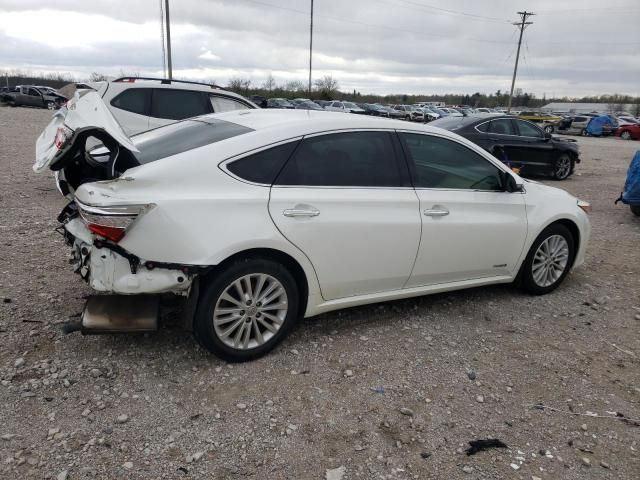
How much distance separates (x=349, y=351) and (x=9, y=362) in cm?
218

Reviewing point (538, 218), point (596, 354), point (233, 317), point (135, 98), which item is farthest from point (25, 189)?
point (596, 354)

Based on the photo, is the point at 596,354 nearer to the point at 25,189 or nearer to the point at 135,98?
the point at 135,98

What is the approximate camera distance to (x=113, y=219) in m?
2.88

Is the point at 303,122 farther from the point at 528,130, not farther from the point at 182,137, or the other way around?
the point at 528,130

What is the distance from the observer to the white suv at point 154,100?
8188 mm

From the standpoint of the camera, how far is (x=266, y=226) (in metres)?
3.21

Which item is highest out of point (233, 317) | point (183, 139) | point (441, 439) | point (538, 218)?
point (183, 139)

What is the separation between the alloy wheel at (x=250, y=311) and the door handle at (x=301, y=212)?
0.41 metres

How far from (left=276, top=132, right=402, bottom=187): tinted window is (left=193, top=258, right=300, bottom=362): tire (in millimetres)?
611

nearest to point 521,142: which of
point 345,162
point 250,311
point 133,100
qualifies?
point 133,100

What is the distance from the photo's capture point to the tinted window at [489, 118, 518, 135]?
38.4 feet

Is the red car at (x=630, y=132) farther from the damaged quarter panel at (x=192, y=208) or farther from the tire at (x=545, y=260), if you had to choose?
the damaged quarter panel at (x=192, y=208)

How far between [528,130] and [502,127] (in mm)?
937

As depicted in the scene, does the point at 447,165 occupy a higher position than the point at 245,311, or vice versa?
the point at 447,165
